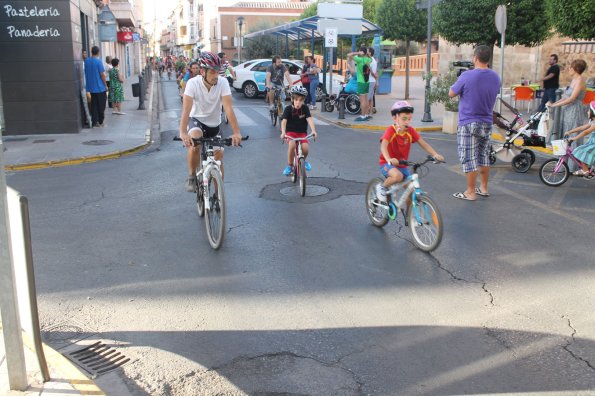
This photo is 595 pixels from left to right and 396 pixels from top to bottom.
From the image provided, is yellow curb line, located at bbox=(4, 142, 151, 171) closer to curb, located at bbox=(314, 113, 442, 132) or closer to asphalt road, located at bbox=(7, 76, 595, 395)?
asphalt road, located at bbox=(7, 76, 595, 395)

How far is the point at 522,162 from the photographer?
9.69 meters

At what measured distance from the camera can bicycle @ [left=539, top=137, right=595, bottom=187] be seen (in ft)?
28.2

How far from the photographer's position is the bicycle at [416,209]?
570 centimetres

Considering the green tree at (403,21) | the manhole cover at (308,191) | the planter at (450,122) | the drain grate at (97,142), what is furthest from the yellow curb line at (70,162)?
the green tree at (403,21)

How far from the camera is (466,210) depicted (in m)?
7.43

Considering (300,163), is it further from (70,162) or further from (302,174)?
(70,162)

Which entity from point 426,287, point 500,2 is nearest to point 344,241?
point 426,287

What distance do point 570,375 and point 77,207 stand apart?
602cm

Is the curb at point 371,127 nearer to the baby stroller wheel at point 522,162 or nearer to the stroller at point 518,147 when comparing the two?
the stroller at point 518,147

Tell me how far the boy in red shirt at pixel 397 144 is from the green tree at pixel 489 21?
1313cm

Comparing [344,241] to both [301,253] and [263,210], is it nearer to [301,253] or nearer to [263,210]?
[301,253]

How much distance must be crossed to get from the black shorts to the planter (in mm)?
8696

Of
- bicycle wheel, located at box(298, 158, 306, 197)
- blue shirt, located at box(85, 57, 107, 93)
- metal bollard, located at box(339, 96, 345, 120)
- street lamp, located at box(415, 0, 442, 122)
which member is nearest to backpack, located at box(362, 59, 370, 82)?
metal bollard, located at box(339, 96, 345, 120)

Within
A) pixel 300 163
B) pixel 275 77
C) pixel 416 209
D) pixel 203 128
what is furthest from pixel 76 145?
pixel 416 209
